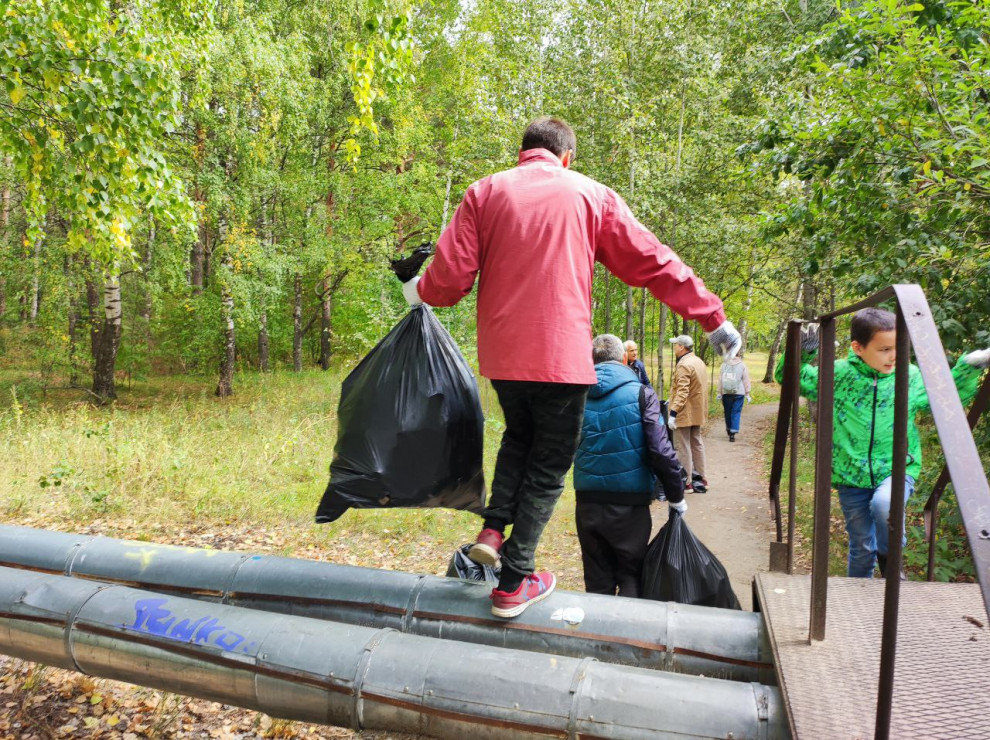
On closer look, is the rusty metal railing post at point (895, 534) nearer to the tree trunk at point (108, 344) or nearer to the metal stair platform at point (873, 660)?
the metal stair platform at point (873, 660)

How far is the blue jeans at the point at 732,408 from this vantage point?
511 inches

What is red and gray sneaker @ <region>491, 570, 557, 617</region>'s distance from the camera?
2.56m

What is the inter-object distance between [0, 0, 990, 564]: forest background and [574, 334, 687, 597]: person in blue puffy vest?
2044mm

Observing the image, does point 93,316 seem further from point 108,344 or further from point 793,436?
point 793,436

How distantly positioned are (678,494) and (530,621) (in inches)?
48.5

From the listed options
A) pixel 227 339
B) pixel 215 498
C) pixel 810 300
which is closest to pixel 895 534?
pixel 215 498

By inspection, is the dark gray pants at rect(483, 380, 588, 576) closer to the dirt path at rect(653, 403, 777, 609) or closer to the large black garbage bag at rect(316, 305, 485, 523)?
the large black garbage bag at rect(316, 305, 485, 523)

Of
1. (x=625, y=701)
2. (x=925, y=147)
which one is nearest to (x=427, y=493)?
(x=625, y=701)

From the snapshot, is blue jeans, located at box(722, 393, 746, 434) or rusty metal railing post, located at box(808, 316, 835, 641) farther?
blue jeans, located at box(722, 393, 746, 434)

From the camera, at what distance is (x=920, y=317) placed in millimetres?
1525

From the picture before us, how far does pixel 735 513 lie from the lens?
8.10 m

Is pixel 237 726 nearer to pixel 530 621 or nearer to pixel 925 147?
pixel 530 621

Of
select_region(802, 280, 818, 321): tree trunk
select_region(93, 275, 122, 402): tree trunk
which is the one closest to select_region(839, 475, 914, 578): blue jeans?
select_region(802, 280, 818, 321): tree trunk

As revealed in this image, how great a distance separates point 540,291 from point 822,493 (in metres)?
1.15
